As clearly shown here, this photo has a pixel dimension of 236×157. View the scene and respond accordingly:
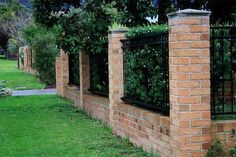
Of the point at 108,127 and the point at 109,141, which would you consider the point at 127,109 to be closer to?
the point at 109,141

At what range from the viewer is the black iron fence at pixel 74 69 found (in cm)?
1583

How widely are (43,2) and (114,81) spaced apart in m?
5.06

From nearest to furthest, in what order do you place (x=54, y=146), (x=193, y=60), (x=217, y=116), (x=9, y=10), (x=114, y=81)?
(x=193, y=60)
(x=217, y=116)
(x=54, y=146)
(x=114, y=81)
(x=9, y=10)

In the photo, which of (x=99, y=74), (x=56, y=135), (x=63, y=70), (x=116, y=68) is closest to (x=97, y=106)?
(x=99, y=74)

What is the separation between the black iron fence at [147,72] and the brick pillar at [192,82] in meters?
0.93

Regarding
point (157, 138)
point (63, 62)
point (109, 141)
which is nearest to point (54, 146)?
point (109, 141)

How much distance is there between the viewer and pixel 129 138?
8.80 meters

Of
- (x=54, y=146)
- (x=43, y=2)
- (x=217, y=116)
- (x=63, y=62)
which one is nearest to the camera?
(x=217, y=116)

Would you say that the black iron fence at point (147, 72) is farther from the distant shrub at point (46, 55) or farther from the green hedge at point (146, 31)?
the distant shrub at point (46, 55)

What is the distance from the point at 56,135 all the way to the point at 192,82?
411 cm

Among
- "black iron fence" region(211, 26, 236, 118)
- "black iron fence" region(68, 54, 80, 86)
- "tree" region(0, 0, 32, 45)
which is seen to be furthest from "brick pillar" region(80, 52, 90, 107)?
"tree" region(0, 0, 32, 45)

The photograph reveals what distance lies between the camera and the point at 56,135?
9.66 m

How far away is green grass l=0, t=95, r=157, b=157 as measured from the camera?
7.97m

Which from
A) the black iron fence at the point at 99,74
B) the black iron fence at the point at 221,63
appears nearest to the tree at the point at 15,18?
the black iron fence at the point at 99,74
